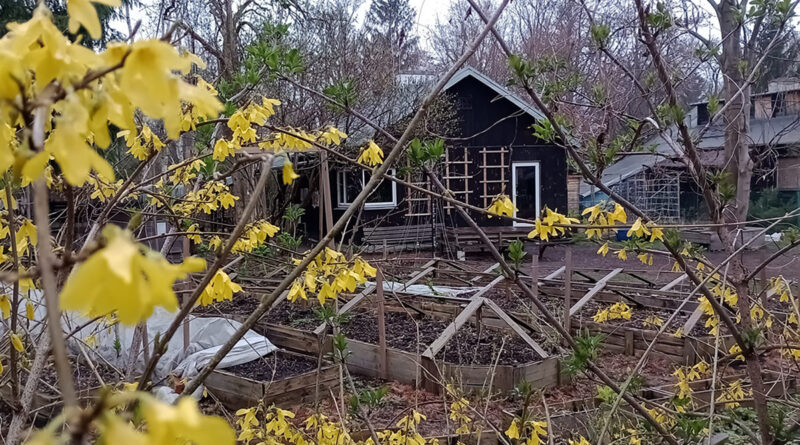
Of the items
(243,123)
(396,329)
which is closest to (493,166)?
(396,329)

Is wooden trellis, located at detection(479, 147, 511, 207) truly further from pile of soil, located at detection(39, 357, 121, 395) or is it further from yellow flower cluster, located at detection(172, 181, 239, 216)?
yellow flower cluster, located at detection(172, 181, 239, 216)

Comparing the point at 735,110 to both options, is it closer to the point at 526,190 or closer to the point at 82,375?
the point at 82,375

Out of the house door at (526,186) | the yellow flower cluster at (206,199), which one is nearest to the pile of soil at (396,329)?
the yellow flower cluster at (206,199)

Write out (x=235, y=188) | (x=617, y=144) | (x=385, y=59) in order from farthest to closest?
(x=385, y=59) → (x=235, y=188) → (x=617, y=144)

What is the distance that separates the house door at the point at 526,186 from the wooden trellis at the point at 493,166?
340 mm

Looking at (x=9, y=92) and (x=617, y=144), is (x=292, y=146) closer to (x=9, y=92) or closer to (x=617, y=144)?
(x=617, y=144)

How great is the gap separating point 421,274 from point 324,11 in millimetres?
9483

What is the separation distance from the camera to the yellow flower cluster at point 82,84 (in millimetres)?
626

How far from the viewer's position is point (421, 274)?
8.74 m

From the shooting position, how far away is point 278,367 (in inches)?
234

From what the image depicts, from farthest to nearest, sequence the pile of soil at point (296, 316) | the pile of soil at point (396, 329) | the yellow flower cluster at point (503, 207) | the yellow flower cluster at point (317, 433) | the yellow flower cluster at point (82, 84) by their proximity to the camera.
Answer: the pile of soil at point (296, 316)
the pile of soil at point (396, 329)
the yellow flower cluster at point (317, 433)
the yellow flower cluster at point (503, 207)
the yellow flower cluster at point (82, 84)

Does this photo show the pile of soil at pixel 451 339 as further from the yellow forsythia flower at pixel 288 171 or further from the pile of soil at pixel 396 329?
the yellow forsythia flower at pixel 288 171

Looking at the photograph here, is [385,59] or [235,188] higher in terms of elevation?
[385,59]

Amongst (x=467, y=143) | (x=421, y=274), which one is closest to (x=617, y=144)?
(x=421, y=274)
